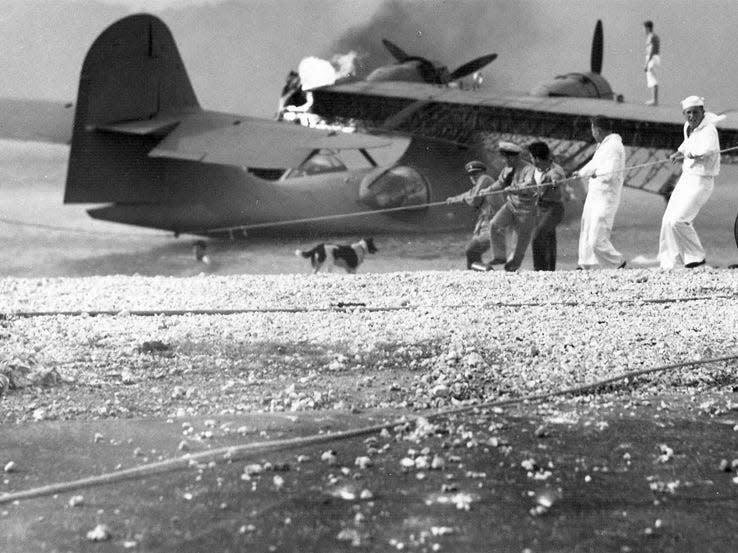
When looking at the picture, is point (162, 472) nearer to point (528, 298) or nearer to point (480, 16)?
point (528, 298)

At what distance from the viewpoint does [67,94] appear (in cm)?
1662

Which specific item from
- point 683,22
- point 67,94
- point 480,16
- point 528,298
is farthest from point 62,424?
point 683,22

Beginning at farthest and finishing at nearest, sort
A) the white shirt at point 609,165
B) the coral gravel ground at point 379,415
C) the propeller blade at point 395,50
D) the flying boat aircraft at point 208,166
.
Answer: the propeller blade at point 395,50 < the flying boat aircraft at point 208,166 < the white shirt at point 609,165 < the coral gravel ground at point 379,415

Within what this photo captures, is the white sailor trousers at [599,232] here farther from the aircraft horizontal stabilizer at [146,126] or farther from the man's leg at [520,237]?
the aircraft horizontal stabilizer at [146,126]

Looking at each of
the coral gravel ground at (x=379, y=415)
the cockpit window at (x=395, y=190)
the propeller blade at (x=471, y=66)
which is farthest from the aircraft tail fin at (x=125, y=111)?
the coral gravel ground at (x=379, y=415)

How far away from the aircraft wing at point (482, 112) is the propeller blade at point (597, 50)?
1.71ft

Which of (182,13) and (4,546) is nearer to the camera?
(4,546)

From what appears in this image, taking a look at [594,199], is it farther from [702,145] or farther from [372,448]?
[372,448]

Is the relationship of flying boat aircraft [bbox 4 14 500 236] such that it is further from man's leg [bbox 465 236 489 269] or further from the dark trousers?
the dark trousers

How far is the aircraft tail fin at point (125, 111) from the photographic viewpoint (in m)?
15.9

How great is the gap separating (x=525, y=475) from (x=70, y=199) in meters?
11.9

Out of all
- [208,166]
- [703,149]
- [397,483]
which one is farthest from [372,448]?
[208,166]

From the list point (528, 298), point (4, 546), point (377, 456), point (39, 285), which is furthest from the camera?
point (39, 285)

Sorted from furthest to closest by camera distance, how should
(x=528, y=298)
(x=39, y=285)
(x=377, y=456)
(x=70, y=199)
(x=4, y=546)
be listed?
(x=70, y=199)
(x=39, y=285)
(x=528, y=298)
(x=377, y=456)
(x=4, y=546)
